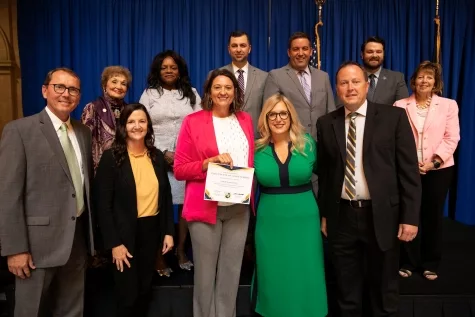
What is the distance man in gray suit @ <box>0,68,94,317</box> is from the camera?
1802 millimetres

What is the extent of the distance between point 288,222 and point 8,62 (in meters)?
3.58

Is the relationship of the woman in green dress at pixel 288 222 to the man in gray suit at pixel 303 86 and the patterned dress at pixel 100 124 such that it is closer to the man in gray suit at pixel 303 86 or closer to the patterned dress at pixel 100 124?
the man in gray suit at pixel 303 86

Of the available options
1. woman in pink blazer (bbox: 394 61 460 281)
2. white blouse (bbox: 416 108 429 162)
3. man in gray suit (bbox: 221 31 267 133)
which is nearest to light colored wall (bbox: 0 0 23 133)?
man in gray suit (bbox: 221 31 267 133)

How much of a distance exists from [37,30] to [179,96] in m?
2.43

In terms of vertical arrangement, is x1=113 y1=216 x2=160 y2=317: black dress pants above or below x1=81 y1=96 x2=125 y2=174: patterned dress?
below

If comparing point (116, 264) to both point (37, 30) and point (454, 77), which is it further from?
point (454, 77)

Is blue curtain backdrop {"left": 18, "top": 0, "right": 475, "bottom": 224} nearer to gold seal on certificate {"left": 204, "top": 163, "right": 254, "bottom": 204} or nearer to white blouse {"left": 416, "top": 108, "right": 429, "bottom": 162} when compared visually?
white blouse {"left": 416, "top": 108, "right": 429, "bottom": 162}

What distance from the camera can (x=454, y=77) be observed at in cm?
462

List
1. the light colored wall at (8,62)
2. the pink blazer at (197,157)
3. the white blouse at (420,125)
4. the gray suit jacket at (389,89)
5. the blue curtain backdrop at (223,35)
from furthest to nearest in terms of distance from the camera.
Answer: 1. the blue curtain backdrop at (223,35)
2. the light colored wall at (8,62)
3. the gray suit jacket at (389,89)
4. the white blouse at (420,125)
5. the pink blazer at (197,157)

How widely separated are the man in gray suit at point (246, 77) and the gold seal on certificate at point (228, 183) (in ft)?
2.87

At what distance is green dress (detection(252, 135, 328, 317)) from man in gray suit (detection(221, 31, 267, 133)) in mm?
746

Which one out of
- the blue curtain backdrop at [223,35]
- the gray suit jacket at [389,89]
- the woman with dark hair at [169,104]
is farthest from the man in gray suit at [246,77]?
the blue curtain backdrop at [223,35]

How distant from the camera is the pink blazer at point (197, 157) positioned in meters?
2.09

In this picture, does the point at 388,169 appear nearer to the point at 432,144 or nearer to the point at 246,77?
the point at 432,144
